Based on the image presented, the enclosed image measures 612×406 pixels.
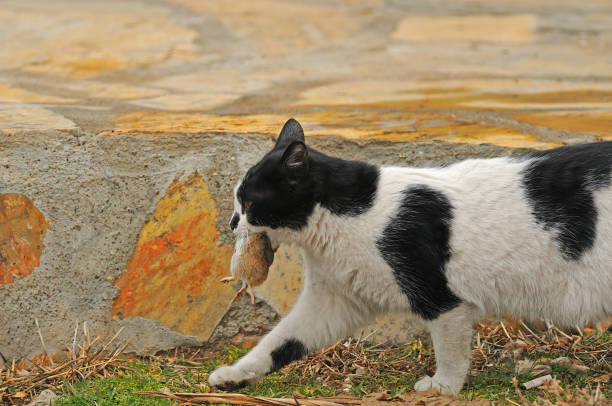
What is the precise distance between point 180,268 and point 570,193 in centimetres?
188

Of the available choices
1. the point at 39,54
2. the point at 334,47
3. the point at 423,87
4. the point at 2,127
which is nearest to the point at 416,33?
the point at 334,47

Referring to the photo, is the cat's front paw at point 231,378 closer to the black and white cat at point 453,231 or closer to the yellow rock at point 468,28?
the black and white cat at point 453,231

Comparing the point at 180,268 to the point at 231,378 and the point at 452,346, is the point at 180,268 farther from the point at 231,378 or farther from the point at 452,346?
the point at 452,346

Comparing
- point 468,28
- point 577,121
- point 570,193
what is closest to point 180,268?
point 570,193

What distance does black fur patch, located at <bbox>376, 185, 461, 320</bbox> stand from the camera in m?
2.98

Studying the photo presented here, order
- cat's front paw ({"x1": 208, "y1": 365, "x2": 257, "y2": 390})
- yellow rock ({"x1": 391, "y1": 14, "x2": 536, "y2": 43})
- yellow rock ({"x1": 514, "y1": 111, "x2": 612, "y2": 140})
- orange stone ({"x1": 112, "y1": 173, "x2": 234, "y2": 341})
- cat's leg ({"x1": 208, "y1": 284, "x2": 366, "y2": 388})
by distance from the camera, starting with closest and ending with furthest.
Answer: cat's front paw ({"x1": 208, "y1": 365, "x2": 257, "y2": 390}) < cat's leg ({"x1": 208, "y1": 284, "x2": 366, "y2": 388}) < orange stone ({"x1": 112, "y1": 173, "x2": 234, "y2": 341}) < yellow rock ({"x1": 514, "y1": 111, "x2": 612, "y2": 140}) < yellow rock ({"x1": 391, "y1": 14, "x2": 536, "y2": 43})

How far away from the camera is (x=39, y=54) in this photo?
6.07 meters

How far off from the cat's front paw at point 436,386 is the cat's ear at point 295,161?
1006 mm

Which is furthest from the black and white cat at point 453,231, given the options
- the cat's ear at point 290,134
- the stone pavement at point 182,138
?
the stone pavement at point 182,138

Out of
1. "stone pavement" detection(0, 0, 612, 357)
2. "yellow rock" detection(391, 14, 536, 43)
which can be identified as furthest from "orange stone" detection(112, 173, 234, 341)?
"yellow rock" detection(391, 14, 536, 43)

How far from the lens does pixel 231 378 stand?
3229 mm

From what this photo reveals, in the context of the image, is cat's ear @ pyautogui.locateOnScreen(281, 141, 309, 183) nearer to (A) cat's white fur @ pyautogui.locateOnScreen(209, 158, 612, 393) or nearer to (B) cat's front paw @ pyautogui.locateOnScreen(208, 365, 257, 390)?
(A) cat's white fur @ pyautogui.locateOnScreen(209, 158, 612, 393)

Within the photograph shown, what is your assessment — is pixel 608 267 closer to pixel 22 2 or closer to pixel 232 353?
pixel 232 353

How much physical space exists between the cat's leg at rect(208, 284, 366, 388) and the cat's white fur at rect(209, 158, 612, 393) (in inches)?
5.1
